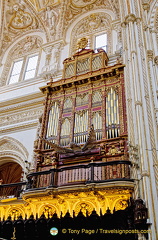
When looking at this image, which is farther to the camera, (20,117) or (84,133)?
(20,117)

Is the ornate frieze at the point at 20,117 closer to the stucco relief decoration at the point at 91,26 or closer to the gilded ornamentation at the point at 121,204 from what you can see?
the stucco relief decoration at the point at 91,26

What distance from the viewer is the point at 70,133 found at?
12336 mm

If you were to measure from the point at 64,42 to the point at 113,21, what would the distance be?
11.9ft

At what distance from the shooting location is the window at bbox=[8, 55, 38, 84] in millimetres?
18531

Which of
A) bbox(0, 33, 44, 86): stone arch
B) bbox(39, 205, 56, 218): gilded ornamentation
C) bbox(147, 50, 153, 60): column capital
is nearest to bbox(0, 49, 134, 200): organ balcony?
bbox(39, 205, 56, 218): gilded ornamentation

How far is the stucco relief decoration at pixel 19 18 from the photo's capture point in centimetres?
2120

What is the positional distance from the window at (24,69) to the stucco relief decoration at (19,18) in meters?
3.54

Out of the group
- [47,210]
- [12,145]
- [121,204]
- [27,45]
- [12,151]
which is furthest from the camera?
[27,45]

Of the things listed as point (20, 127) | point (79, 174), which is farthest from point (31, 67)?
point (79, 174)

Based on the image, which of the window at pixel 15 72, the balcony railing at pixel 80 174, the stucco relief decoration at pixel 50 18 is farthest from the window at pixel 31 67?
the balcony railing at pixel 80 174

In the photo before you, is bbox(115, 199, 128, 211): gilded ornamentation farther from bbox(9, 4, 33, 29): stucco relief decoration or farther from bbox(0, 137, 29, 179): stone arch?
bbox(9, 4, 33, 29): stucco relief decoration

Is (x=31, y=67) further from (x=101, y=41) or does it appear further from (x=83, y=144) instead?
(x=83, y=144)

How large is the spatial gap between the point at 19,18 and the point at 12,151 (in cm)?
1194

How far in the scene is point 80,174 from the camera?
34.9ft
